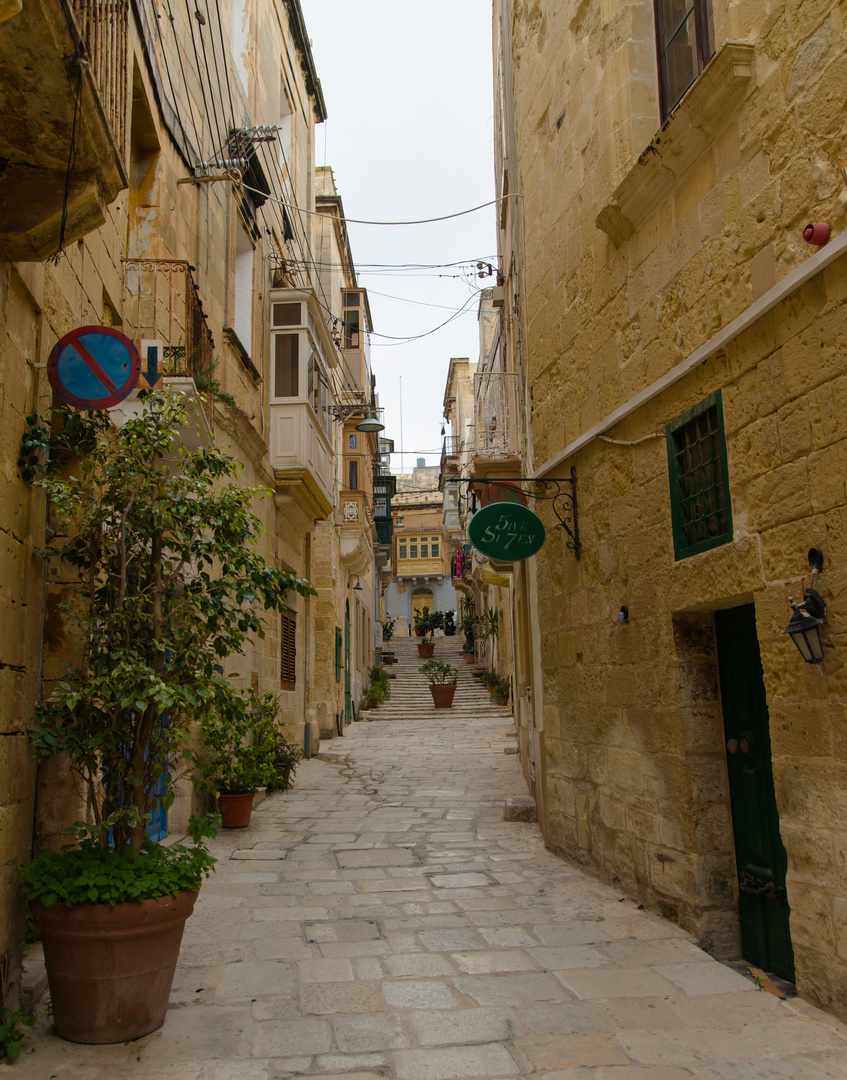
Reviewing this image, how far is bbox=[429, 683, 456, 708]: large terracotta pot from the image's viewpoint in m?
21.6

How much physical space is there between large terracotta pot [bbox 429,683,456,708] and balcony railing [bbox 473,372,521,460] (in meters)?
10.6

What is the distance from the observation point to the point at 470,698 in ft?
77.7

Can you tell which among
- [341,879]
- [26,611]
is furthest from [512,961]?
[26,611]

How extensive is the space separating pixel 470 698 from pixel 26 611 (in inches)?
801

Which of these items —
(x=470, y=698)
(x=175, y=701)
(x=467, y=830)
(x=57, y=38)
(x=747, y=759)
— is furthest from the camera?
(x=470, y=698)

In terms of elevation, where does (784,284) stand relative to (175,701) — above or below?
above

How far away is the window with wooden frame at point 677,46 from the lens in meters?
5.38

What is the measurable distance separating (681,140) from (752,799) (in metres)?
3.84

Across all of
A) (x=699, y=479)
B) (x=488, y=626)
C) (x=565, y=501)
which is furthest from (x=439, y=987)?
(x=488, y=626)

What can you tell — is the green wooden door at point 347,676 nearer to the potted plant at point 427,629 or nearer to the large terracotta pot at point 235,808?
the large terracotta pot at point 235,808

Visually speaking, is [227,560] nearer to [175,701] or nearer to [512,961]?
[175,701]

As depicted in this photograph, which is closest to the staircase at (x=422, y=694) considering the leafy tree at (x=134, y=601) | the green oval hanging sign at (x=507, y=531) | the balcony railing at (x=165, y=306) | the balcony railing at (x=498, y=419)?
the balcony railing at (x=498, y=419)

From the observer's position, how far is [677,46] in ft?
18.9

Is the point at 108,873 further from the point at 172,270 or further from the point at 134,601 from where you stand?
the point at 172,270
